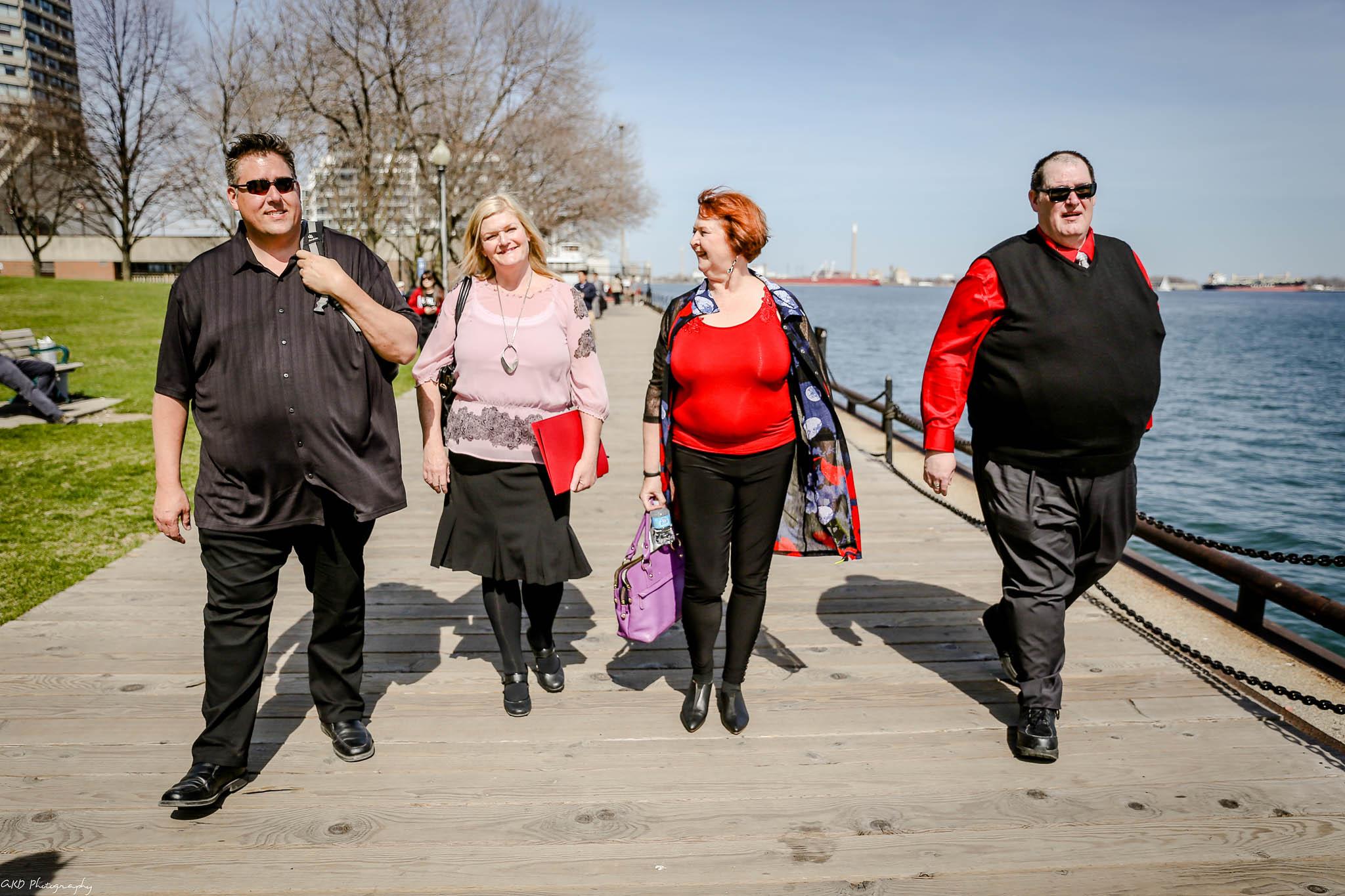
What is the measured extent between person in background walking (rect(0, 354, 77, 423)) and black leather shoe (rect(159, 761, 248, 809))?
9.68 meters

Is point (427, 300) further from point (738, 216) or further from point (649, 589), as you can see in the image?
point (738, 216)

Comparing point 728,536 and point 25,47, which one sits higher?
point 25,47

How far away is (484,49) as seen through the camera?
101ft

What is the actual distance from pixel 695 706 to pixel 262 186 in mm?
2259

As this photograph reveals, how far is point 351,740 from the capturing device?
127 inches

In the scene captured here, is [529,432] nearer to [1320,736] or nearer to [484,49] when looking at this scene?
[1320,736]

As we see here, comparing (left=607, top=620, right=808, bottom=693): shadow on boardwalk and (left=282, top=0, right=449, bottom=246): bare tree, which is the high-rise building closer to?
(left=282, top=0, right=449, bottom=246): bare tree

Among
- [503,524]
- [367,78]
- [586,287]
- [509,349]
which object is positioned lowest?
[503,524]

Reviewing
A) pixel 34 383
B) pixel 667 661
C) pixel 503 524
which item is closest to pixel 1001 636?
pixel 667 661

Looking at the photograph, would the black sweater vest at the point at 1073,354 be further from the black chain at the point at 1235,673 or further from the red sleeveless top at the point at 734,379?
the black chain at the point at 1235,673

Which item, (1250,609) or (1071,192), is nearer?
(1071,192)

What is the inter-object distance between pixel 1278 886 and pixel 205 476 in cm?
326

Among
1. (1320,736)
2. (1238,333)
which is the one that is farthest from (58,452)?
(1238,333)

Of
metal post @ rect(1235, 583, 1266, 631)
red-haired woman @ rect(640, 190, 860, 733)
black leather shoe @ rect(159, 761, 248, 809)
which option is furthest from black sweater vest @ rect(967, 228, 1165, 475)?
black leather shoe @ rect(159, 761, 248, 809)
